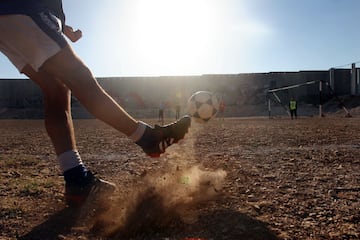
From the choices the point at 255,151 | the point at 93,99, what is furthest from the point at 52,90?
the point at 255,151

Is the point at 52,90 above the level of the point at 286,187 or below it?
above

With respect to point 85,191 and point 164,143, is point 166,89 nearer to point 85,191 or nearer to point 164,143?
point 164,143

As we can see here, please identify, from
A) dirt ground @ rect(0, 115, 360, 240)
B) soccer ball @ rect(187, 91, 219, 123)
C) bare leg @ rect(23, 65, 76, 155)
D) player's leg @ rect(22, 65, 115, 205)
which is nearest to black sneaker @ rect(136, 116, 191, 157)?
dirt ground @ rect(0, 115, 360, 240)

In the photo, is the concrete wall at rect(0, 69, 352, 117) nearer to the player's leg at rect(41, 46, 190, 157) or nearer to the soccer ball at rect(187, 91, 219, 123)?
the soccer ball at rect(187, 91, 219, 123)

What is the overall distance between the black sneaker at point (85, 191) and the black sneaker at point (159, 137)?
35 cm

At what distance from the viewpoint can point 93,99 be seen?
2.39 metres

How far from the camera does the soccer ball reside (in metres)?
4.56

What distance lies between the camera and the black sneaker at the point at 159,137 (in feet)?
8.25

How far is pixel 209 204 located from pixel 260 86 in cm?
4271

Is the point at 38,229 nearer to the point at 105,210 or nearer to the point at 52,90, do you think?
the point at 105,210

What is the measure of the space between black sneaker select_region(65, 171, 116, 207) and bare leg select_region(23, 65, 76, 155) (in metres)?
0.25

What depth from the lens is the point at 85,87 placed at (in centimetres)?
237

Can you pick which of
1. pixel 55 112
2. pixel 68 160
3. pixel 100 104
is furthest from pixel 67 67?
pixel 68 160

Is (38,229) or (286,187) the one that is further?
(286,187)
